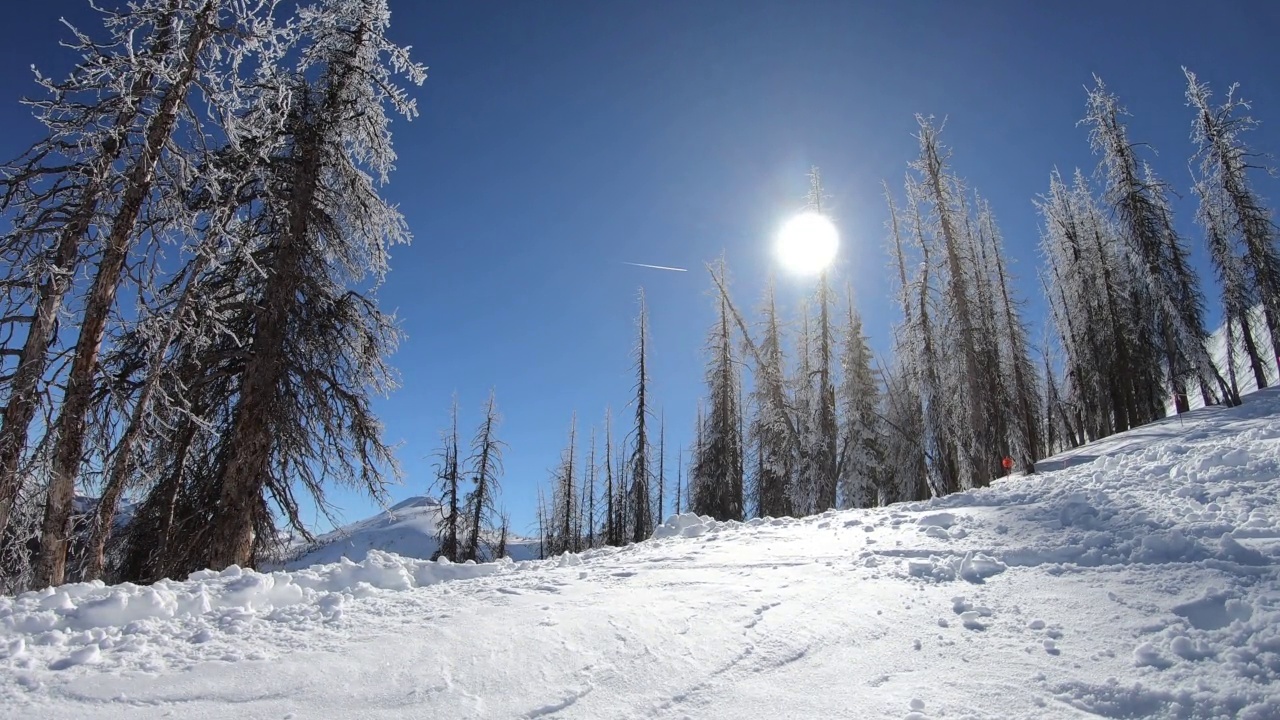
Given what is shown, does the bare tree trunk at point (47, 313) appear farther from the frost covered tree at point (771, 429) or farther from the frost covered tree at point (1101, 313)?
the frost covered tree at point (1101, 313)

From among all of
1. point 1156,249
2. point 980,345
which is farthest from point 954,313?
point 1156,249

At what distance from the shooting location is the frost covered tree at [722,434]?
27.1 m

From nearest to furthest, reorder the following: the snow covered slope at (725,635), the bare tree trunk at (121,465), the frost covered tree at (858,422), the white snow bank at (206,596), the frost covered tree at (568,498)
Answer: the snow covered slope at (725,635) < the white snow bank at (206,596) < the bare tree trunk at (121,465) < the frost covered tree at (858,422) < the frost covered tree at (568,498)

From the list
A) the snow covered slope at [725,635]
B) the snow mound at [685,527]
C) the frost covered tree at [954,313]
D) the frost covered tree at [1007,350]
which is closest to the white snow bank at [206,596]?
the snow covered slope at [725,635]

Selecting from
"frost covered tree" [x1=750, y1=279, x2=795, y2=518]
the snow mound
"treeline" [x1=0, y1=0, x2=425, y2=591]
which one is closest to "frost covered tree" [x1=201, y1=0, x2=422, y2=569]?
"treeline" [x1=0, y1=0, x2=425, y2=591]

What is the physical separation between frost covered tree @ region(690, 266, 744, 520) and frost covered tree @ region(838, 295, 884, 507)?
16.1 feet

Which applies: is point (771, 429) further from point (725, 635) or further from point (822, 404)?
point (725, 635)

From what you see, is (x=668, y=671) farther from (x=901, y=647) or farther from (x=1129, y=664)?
(x=1129, y=664)

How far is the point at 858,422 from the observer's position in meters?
25.3

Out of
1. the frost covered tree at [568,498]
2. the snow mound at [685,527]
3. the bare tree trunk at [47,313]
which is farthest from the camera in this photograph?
the frost covered tree at [568,498]

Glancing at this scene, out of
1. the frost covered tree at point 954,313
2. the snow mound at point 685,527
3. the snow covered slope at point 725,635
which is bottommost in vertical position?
the snow covered slope at point 725,635

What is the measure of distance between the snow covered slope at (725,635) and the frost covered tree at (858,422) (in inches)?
731

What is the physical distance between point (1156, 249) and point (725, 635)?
84.7 feet

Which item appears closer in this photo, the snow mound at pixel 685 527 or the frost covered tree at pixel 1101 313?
the snow mound at pixel 685 527
